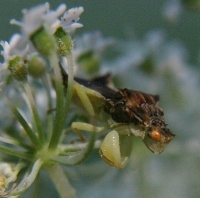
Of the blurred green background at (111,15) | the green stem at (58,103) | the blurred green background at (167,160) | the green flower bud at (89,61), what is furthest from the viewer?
the blurred green background at (111,15)

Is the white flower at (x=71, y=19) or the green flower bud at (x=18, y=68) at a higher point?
the white flower at (x=71, y=19)

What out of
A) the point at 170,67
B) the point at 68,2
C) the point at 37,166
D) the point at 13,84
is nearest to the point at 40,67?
the point at 13,84

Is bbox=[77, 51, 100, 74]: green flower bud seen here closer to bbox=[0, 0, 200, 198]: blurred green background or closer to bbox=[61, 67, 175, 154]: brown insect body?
bbox=[0, 0, 200, 198]: blurred green background

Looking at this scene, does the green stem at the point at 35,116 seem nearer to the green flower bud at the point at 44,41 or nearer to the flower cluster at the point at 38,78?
the flower cluster at the point at 38,78

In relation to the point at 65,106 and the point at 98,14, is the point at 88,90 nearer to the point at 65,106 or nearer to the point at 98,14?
the point at 65,106

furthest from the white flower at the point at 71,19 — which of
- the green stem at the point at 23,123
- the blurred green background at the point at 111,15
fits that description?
the blurred green background at the point at 111,15

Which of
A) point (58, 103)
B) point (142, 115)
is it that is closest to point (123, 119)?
point (142, 115)

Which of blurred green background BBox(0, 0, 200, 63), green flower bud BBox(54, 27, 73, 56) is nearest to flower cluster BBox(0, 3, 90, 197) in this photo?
green flower bud BBox(54, 27, 73, 56)
